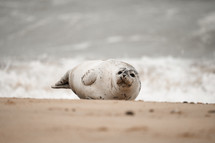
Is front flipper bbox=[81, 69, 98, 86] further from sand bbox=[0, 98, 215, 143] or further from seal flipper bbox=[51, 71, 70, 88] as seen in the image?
sand bbox=[0, 98, 215, 143]

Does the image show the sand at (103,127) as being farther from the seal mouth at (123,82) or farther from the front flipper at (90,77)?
the front flipper at (90,77)

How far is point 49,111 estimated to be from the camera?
352cm

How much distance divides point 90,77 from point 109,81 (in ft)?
1.31

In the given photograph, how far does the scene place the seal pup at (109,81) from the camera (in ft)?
18.7

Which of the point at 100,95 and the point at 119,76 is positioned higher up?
the point at 119,76

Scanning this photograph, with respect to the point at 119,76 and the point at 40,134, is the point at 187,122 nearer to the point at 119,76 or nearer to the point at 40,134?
the point at 40,134

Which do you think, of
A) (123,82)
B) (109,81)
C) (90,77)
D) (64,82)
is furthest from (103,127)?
(64,82)

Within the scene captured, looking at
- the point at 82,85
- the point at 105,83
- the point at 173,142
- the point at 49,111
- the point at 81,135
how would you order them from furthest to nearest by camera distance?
the point at 82,85, the point at 105,83, the point at 49,111, the point at 81,135, the point at 173,142

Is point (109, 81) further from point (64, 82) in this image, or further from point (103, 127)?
point (103, 127)

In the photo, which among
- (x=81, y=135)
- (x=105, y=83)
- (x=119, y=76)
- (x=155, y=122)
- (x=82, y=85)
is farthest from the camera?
(x=82, y=85)

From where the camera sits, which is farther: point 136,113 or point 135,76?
point 135,76

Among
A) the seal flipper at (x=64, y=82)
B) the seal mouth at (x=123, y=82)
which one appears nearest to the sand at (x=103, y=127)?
the seal mouth at (x=123, y=82)

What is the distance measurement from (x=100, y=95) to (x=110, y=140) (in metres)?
3.78

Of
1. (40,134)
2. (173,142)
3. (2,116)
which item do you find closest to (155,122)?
(173,142)
